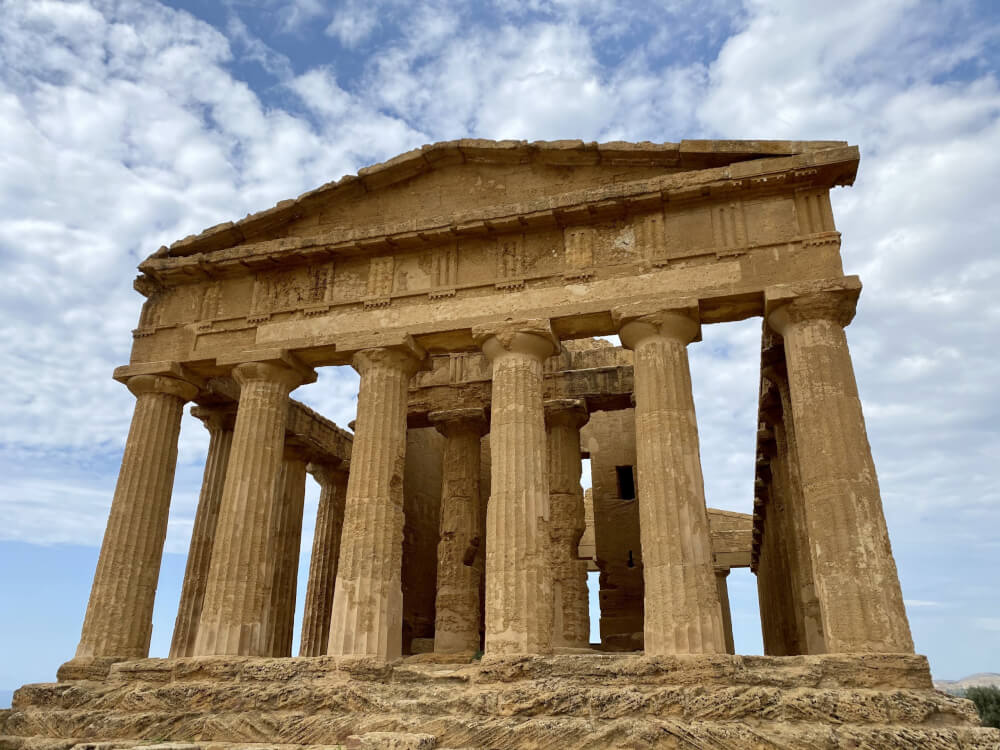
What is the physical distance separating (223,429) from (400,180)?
6937 mm

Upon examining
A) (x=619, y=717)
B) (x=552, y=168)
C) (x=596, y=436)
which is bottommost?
(x=619, y=717)

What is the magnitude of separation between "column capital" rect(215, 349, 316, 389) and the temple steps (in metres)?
4.97

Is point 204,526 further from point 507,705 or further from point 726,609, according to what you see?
point 726,609

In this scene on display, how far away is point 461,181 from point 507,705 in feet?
30.3

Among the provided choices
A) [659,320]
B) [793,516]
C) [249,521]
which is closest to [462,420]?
[249,521]

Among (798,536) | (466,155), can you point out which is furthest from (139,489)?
(798,536)

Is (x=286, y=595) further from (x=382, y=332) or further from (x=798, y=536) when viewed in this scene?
(x=798, y=536)

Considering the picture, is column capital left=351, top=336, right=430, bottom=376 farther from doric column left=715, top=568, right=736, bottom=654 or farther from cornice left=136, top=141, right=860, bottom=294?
doric column left=715, top=568, right=736, bottom=654

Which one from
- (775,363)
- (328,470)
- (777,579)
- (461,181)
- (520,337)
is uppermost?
(461,181)

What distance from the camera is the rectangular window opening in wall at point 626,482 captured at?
840 inches

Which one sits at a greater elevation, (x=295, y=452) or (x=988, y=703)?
(x=295, y=452)

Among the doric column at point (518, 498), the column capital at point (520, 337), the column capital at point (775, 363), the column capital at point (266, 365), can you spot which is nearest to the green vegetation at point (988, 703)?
the column capital at point (775, 363)

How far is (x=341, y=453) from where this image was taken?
66.2ft

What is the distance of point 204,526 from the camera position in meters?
16.2
